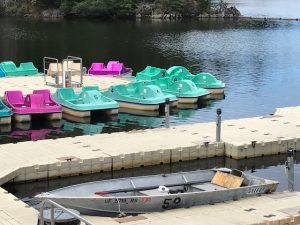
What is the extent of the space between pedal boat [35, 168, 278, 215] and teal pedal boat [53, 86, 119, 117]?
11719mm

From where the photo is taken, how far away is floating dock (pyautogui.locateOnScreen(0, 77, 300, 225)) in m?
14.7

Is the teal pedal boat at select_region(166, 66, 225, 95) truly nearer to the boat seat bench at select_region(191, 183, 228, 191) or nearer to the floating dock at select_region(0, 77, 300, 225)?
the floating dock at select_region(0, 77, 300, 225)

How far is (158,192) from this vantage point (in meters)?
15.8

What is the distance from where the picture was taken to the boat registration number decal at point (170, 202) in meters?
15.2

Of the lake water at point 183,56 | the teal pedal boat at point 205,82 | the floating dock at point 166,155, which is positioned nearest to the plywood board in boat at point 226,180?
the floating dock at point 166,155

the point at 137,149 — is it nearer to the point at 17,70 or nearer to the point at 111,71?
the point at 111,71

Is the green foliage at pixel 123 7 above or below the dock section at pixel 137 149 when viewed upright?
above

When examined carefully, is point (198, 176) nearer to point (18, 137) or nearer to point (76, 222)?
point (76, 222)

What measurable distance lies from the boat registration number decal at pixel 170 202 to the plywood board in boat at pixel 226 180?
5.57 ft

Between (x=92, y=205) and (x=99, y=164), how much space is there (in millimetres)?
4797

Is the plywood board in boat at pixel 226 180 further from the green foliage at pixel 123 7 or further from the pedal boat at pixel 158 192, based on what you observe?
the green foliage at pixel 123 7

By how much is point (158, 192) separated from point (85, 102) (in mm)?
13274

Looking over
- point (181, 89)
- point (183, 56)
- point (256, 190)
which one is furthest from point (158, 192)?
point (183, 56)

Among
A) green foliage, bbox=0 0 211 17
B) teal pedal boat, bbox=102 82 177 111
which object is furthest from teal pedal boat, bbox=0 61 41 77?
green foliage, bbox=0 0 211 17
